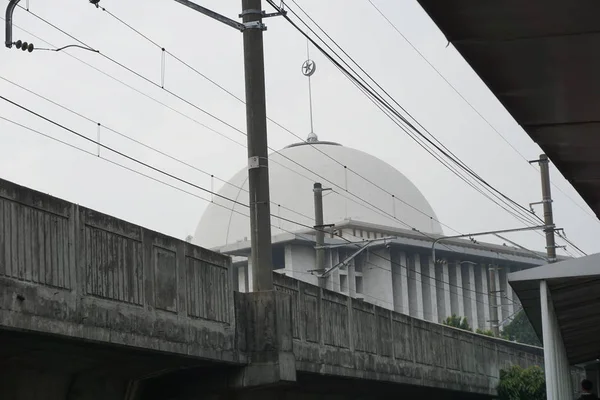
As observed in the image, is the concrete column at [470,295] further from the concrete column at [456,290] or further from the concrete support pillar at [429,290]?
the concrete support pillar at [429,290]

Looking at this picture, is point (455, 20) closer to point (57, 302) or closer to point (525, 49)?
point (525, 49)

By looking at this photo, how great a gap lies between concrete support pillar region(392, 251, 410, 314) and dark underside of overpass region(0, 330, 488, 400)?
8799cm

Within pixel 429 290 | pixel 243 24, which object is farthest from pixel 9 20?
pixel 429 290

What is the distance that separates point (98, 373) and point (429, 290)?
101666 mm

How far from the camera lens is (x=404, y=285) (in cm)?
11312

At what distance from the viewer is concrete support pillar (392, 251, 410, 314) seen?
110m

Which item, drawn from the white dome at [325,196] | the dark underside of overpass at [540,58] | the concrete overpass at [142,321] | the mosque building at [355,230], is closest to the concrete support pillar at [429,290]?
the mosque building at [355,230]

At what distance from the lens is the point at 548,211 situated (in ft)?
142

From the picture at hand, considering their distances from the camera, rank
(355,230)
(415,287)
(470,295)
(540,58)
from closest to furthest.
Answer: (540,58) → (355,230) → (415,287) → (470,295)

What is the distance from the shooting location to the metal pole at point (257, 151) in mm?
18781

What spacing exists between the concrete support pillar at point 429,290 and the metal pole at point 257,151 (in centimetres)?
9710

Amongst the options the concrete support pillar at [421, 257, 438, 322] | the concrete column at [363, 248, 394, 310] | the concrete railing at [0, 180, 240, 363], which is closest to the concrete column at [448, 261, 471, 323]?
the concrete support pillar at [421, 257, 438, 322]

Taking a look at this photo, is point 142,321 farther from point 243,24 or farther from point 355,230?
point 355,230

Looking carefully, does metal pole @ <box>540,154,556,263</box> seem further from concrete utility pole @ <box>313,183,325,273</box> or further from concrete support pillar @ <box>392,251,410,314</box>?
concrete support pillar @ <box>392,251,410,314</box>
